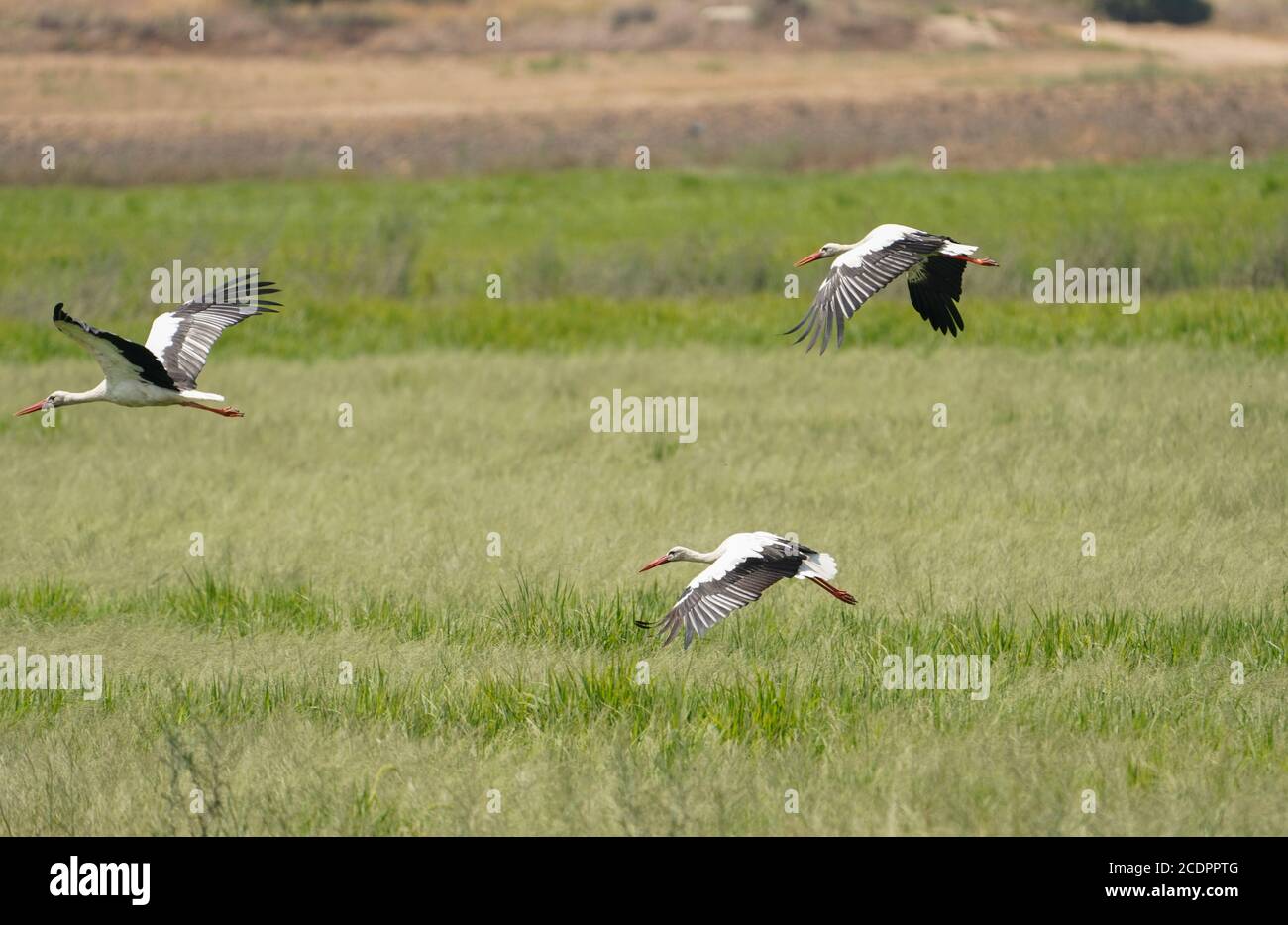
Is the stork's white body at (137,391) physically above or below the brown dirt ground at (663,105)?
below

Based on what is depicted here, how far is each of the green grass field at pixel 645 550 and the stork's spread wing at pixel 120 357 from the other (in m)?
1.48

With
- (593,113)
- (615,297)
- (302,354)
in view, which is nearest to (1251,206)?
(615,297)

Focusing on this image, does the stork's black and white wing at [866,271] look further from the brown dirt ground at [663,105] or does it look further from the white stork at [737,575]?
the brown dirt ground at [663,105]

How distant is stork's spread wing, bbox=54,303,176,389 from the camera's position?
812 cm

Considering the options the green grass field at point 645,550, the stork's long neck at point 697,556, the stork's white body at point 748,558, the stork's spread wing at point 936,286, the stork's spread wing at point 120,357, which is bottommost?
the green grass field at point 645,550

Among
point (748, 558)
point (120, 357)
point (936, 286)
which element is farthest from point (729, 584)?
point (120, 357)

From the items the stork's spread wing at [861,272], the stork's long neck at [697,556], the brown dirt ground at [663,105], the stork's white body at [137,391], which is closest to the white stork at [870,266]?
the stork's spread wing at [861,272]

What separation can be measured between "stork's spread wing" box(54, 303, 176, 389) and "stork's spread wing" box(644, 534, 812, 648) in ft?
9.89

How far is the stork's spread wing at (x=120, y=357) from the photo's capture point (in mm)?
8125

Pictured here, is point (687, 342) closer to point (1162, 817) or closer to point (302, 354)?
point (302, 354)

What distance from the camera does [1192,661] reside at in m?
8.39

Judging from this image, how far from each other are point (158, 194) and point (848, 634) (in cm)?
3710

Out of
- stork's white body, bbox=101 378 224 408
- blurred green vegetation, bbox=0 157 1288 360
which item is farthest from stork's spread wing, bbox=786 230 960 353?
blurred green vegetation, bbox=0 157 1288 360

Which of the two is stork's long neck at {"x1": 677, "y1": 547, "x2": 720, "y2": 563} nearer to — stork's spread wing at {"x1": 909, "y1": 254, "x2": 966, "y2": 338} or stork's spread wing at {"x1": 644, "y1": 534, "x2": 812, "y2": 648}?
stork's spread wing at {"x1": 644, "y1": 534, "x2": 812, "y2": 648}
